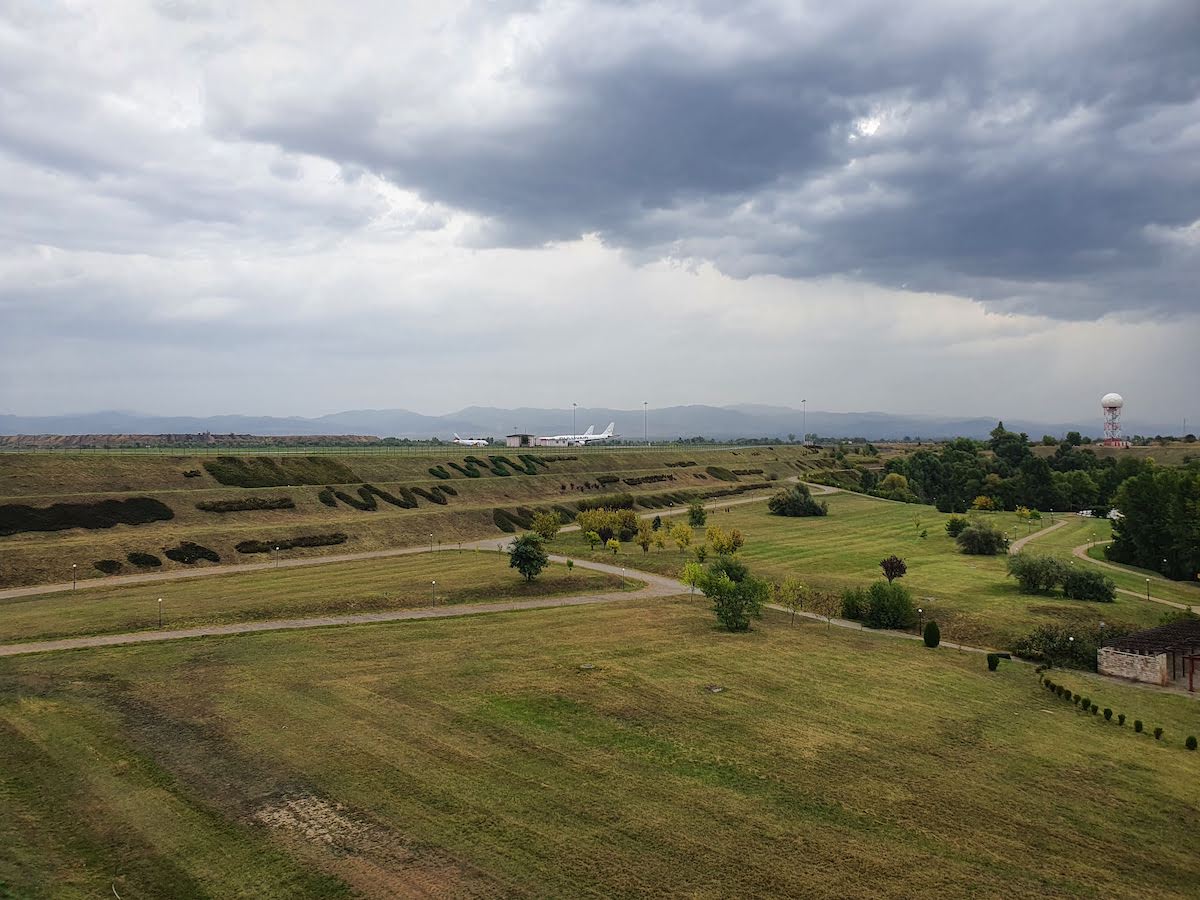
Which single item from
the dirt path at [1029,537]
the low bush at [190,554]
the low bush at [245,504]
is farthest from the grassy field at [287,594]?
the dirt path at [1029,537]

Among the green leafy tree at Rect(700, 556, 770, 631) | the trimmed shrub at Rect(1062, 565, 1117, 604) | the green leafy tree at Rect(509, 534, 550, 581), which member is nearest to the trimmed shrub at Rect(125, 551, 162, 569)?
the green leafy tree at Rect(509, 534, 550, 581)

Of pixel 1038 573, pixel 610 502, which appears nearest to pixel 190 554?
pixel 610 502

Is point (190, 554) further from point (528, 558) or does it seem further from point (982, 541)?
point (982, 541)

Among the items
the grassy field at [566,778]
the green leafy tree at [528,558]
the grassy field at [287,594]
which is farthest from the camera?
the green leafy tree at [528,558]

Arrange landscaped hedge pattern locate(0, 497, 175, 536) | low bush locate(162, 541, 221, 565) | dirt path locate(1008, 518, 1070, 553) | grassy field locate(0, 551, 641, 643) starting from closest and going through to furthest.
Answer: grassy field locate(0, 551, 641, 643), low bush locate(162, 541, 221, 565), landscaped hedge pattern locate(0, 497, 175, 536), dirt path locate(1008, 518, 1070, 553)

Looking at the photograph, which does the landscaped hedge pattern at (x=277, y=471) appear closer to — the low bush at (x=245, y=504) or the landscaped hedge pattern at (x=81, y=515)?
the low bush at (x=245, y=504)

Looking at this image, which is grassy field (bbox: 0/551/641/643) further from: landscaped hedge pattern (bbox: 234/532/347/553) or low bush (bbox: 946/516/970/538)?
low bush (bbox: 946/516/970/538)
